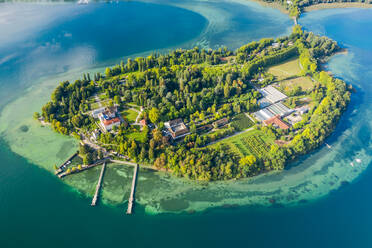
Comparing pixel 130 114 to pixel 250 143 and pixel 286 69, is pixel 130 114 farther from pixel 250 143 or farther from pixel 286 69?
pixel 286 69

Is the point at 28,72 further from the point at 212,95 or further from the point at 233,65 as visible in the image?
the point at 233,65

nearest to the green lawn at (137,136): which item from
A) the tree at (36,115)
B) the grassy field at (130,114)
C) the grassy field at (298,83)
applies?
the grassy field at (130,114)

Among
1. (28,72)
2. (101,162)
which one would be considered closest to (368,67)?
(101,162)

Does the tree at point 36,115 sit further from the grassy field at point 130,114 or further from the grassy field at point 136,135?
the grassy field at point 136,135

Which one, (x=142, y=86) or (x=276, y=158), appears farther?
(x=142, y=86)

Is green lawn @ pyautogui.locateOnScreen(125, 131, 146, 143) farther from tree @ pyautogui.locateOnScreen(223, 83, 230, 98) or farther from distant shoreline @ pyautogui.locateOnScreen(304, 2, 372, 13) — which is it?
distant shoreline @ pyautogui.locateOnScreen(304, 2, 372, 13)

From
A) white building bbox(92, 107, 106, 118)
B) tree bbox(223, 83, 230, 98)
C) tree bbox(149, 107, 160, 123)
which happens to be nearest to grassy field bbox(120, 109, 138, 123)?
white building bbox(92, 107, 106, 118)

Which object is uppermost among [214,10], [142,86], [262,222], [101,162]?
[214,10]
